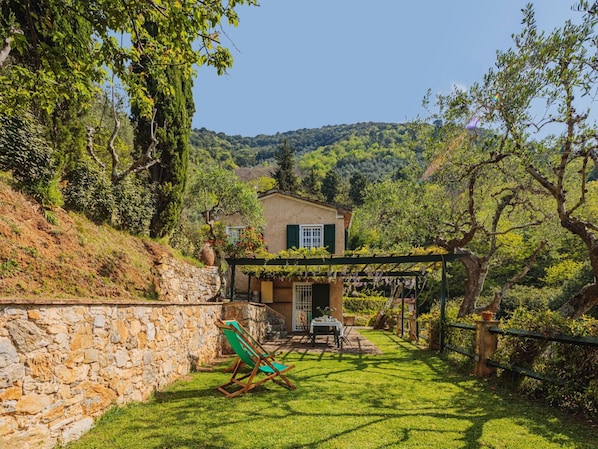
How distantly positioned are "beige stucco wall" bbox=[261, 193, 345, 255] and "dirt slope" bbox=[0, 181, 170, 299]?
7.97 meters

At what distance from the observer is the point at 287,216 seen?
15430mm

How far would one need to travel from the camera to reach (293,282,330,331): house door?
1509 cm

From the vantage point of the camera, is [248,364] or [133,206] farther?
[133,206]

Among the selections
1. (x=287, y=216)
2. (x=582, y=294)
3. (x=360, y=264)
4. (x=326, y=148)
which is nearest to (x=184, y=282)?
(x=360, y=264)

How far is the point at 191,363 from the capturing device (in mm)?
6137

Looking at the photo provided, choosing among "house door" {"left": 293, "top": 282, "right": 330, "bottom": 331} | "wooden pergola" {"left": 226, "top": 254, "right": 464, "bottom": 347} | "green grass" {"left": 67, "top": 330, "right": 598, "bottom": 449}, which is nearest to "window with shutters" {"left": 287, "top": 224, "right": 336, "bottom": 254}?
"house door" {"left": 293, "top": 282, "right": 330, "bottom": 331}

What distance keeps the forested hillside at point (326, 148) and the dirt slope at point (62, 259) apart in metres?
33.8

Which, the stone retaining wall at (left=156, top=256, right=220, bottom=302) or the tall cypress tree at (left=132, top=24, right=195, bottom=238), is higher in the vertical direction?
the tall cypress tree at (left=132, top=24, right=195, bottom=238)

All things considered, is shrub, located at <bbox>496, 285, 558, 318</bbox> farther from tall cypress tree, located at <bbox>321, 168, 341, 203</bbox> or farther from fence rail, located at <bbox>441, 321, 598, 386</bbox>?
tall cypress tree, located at <bbox>321, 168, 341, 203</bbox>

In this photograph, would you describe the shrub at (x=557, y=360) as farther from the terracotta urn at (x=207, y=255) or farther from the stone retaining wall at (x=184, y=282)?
the terracotta urn at (x=207, y=255)

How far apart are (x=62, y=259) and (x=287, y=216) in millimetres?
10598

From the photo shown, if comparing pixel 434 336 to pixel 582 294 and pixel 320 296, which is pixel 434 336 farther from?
pixel 320 296

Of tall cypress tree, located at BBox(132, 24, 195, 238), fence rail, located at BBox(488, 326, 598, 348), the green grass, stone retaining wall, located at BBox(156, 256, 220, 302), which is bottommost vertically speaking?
the green grass

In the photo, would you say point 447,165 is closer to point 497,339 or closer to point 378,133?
point 497,339
